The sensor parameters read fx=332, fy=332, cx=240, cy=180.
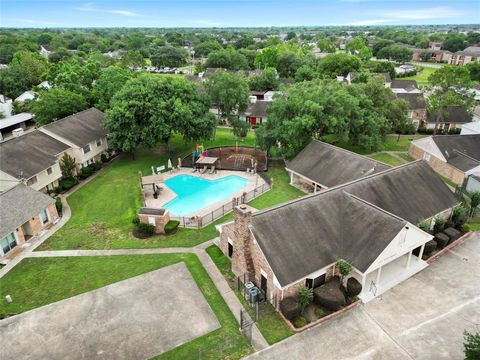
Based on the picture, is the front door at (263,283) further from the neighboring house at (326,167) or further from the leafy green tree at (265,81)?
the leafy green tree at (265,81)

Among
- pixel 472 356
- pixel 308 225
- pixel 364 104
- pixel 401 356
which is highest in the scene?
pixel 364 104

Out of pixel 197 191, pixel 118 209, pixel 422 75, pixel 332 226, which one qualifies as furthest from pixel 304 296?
pixel 422 75

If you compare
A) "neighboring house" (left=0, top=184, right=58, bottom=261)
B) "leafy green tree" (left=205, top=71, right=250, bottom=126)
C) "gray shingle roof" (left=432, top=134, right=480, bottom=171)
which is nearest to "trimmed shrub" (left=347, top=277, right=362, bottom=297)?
"neighboring house" (left=0, top=184, right=58, bottom=261)

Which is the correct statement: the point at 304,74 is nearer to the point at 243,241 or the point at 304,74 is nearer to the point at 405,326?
the point at 243,241

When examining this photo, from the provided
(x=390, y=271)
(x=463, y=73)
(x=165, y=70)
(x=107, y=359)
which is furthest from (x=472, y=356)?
(x=165, y=70)

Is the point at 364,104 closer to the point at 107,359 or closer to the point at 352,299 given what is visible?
the point at 352,299

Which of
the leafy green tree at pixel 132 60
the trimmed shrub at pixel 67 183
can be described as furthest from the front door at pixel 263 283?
the leafy green tree at pixel 132 60
